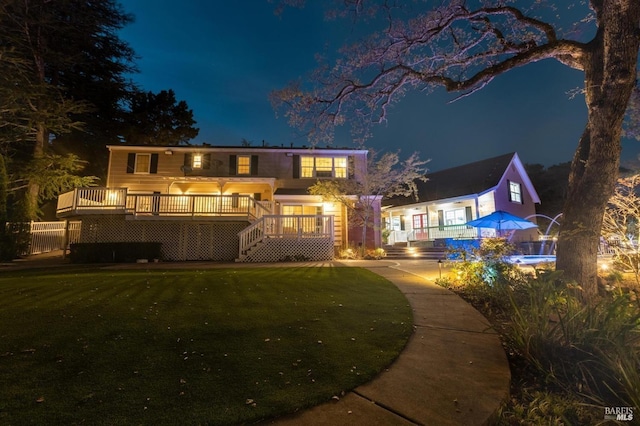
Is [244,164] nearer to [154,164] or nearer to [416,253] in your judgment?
[154,164]

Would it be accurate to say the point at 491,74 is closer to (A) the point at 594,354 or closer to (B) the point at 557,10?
(B) the point at 557,10

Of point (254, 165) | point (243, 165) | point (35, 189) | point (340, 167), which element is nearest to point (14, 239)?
Result: point (35, 189)

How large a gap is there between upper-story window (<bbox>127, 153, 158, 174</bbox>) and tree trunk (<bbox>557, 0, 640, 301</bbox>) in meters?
20.0

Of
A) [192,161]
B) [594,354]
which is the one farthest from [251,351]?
[192,161]

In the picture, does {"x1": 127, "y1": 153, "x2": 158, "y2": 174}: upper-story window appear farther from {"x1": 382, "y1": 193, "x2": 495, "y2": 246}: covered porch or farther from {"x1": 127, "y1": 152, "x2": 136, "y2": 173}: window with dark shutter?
{"x1": 382, "y1": 193, "x2": 495, "y2": 246}: covered porch

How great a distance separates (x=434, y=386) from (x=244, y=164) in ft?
58.2

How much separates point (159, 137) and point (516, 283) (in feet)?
100

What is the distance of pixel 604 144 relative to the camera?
5.62 m

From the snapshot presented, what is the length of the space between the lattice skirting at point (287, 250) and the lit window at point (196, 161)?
8170 mm

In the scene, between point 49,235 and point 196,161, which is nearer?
point 49,235

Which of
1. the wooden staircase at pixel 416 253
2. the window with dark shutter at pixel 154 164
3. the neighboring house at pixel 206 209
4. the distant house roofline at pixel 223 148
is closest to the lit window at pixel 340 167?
the neighboring house at pixel 206 209

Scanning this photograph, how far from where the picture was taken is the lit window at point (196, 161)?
1856cm

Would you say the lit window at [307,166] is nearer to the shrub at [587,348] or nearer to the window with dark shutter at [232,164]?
the window with dark shutter at [232,164]

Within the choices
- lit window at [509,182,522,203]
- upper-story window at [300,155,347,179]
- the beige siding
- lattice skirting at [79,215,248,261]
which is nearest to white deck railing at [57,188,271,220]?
lattice skirting at [79,215,248,261]
